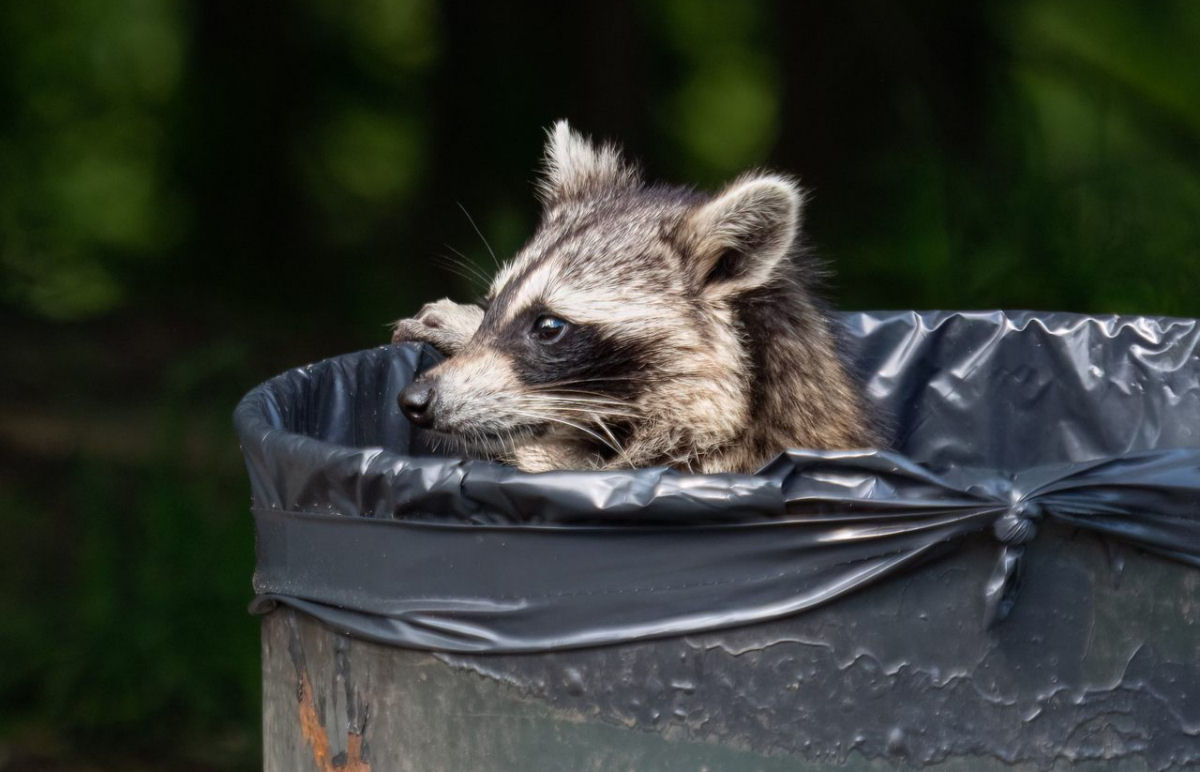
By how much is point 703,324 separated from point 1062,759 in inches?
41.9

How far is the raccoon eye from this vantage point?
8.14 ft

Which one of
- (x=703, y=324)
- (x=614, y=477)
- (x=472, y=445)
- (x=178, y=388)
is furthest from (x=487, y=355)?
(x=178, y=388)

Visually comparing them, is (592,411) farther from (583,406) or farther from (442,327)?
(442,327)

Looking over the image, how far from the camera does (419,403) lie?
2.34m

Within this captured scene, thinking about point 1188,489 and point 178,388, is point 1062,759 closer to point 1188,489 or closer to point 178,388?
point 1188,489

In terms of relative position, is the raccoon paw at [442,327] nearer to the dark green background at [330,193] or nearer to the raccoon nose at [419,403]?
the raccoon nose at [419,403]

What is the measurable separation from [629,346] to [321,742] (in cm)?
90

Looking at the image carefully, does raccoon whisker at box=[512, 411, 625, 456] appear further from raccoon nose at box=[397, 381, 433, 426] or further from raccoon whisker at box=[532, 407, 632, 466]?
raccoon nose at box=[397, 381, 433, 426]

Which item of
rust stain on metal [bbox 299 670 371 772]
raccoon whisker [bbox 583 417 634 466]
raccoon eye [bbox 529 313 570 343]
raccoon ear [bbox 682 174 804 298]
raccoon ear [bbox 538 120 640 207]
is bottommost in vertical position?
rust stain on metal [bbox 299 670 371 772]

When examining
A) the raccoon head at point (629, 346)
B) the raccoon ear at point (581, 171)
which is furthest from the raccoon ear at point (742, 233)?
the raccoon ear at point (581, 171)

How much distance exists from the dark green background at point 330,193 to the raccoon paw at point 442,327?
1619 millimetres

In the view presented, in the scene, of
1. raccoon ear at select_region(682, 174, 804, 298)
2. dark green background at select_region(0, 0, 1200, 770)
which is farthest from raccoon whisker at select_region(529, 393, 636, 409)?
dark green background at select_region(0, 0, 1200, 770)

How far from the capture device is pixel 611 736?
1.61 meters

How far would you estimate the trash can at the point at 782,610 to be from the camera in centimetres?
152
